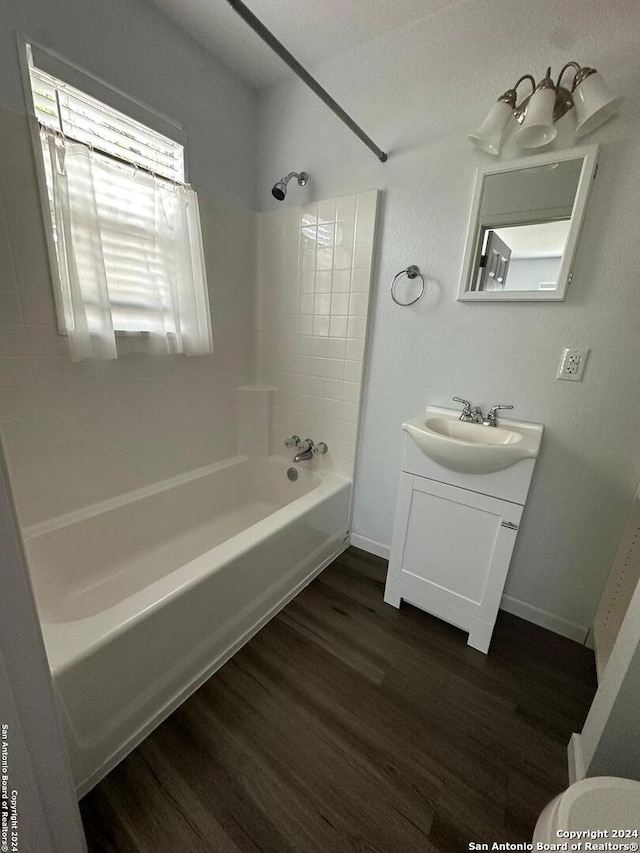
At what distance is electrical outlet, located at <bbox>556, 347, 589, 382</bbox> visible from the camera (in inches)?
50.4

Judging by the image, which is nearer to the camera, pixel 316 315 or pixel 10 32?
pixel 10 32

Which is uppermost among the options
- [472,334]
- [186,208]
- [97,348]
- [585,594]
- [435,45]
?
[435,45]

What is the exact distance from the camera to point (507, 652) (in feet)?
4.58

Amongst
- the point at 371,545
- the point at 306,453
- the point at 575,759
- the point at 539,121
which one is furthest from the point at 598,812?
the point at 539,121

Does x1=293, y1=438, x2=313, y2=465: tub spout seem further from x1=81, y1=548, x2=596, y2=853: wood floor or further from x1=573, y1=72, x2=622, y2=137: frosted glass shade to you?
x1=573, y1=72, x2=622, y2=137: frosted glass shade

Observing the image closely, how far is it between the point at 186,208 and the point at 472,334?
4.72 feet

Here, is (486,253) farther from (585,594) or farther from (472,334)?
(585,594)

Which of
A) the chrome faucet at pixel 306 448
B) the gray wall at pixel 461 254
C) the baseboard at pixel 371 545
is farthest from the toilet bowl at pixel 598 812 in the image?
the chrome faucet at pixel 306 448

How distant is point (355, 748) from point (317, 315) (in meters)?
1.86

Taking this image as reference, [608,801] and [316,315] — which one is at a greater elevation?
[316,315]

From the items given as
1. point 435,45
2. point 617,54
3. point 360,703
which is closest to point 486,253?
point 617,54

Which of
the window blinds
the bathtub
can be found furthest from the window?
the bathtub

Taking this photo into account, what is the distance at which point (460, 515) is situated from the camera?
1.34 meters

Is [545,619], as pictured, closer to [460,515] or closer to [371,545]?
[460,515]
